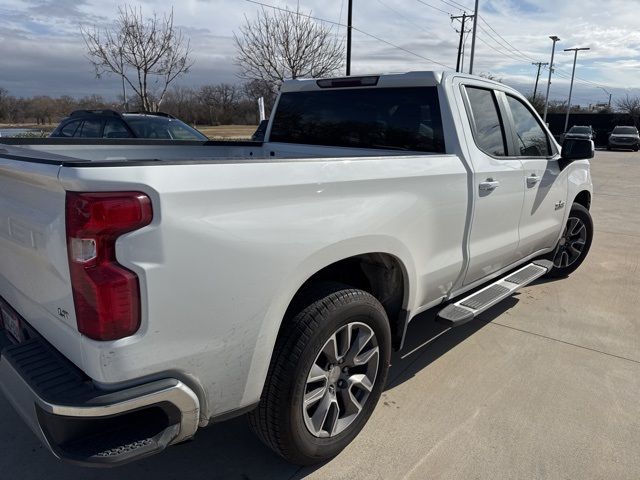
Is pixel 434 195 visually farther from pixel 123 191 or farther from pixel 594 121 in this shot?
pixel 594 121

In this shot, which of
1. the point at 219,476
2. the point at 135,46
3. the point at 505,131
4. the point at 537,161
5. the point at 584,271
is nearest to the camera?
the point at 219,476

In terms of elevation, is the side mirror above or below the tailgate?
above

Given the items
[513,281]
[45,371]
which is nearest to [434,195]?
[513,281]

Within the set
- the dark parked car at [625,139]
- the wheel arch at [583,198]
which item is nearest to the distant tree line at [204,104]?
the dark parked car at [625,139]

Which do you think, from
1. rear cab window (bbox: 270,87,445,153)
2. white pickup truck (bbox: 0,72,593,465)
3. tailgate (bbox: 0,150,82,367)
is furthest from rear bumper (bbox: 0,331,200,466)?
rear cab window (bbox: 270,87,445,153)

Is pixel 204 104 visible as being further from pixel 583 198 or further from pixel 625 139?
pixel 583 198

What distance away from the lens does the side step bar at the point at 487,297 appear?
125 inches

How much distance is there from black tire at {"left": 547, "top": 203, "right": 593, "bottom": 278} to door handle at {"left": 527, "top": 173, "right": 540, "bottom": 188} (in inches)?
57.4

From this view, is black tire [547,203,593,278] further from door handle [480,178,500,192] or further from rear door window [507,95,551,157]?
door handle [480,178,500,192]

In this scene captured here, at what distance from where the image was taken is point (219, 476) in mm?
2488

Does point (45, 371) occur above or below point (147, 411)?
above

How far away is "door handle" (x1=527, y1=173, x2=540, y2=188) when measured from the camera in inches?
155

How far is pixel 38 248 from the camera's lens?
1.87 metres

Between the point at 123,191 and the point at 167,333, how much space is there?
1.70ft
